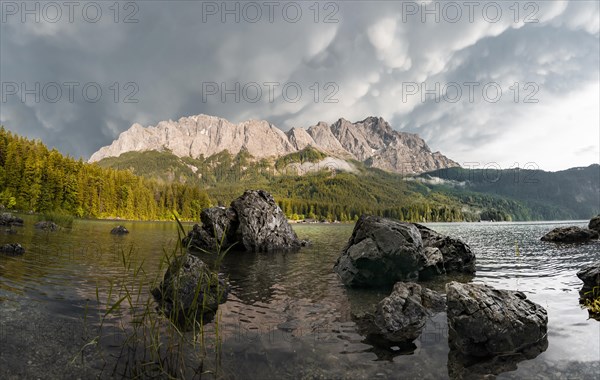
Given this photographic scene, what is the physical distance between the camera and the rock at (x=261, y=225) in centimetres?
4625

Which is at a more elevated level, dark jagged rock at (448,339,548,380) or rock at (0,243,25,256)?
rock at (0,243,25,256)

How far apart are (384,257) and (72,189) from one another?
125984 mm

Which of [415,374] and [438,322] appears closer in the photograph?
[415,374]

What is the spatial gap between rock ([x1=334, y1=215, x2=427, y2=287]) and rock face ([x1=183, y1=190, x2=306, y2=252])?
23.7m

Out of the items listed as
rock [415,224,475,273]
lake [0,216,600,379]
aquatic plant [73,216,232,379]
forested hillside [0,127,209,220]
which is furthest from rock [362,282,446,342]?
forested hillside [0,127,209,220]

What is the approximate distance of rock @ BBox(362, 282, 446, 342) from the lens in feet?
41.2

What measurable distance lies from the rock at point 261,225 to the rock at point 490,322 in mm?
35598

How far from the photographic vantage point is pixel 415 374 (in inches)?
368

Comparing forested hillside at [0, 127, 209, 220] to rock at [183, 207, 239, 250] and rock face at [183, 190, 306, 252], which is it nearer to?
rock at [183, 207, 239, 250]

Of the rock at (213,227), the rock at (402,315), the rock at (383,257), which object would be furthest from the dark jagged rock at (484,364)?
the rock at (213,227)

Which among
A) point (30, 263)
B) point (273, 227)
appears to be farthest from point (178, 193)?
point (30, 263)

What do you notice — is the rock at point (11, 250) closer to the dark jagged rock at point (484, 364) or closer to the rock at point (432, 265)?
the dark jagged rock at point (484, 364)

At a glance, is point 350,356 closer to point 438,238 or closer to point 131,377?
point 131,377

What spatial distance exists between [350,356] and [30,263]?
82.4 ft
